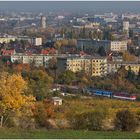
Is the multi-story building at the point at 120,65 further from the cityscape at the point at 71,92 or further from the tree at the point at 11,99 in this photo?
the tree at the point at 11,99

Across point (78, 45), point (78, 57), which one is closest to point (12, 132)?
point (78, 57)

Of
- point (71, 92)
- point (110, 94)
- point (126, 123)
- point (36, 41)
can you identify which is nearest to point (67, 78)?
point (71, 92)

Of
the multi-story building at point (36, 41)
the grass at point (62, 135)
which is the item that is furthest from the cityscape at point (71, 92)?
the multi-story building at point (36, 41)

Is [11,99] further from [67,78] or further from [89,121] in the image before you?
[67,78]

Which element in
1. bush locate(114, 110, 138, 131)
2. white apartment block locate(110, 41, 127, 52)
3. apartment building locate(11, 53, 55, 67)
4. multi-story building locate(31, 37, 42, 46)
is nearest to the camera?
bush locate(114, 110, 138, 131)

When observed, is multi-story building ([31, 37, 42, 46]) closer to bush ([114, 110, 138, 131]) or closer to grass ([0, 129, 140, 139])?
bush ([114, 110, 138, 131])

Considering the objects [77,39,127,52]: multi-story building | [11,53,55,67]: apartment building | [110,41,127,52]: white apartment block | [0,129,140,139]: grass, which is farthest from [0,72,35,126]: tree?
[110,41,127,52]: white apartment block
